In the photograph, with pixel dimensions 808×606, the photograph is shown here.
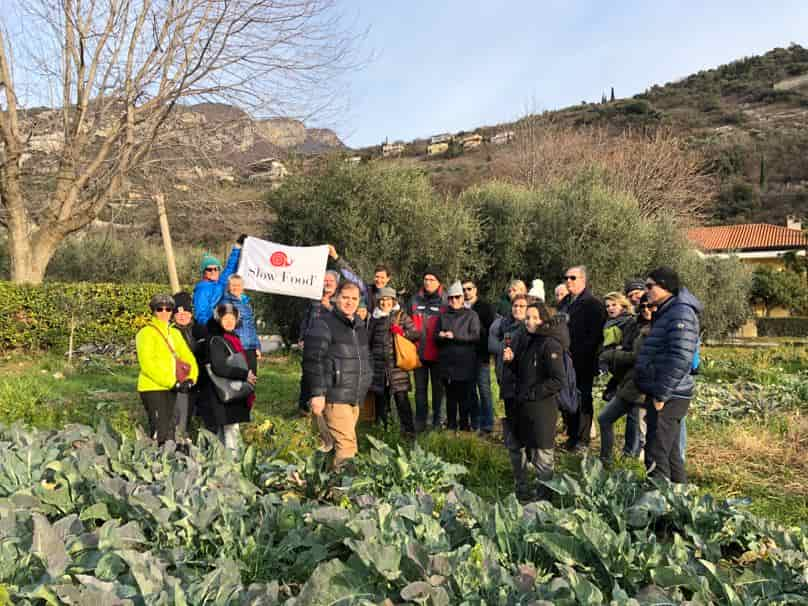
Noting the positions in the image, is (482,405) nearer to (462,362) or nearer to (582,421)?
(462,362)

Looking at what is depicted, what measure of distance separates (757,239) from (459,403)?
146ft

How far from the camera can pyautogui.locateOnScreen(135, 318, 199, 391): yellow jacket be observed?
17.3 feet

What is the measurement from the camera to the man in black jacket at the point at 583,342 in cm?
593

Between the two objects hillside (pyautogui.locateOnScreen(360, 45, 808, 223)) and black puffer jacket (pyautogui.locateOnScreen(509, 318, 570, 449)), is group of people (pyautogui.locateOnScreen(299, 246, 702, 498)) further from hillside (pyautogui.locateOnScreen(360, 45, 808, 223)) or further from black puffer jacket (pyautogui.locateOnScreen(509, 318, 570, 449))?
hillside (pyautogui.locateOnScreen(360, 45, 808, 223))

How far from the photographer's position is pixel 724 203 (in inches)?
2229

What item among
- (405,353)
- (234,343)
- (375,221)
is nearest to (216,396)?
(234,343)

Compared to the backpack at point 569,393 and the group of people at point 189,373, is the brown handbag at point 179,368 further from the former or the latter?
the backpack at point 569,393

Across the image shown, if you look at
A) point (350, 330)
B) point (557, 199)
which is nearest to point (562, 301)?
point (350, 330)

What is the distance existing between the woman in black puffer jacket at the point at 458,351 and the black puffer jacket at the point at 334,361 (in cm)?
168

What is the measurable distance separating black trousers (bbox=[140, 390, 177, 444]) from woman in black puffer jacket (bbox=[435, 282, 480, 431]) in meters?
2.73

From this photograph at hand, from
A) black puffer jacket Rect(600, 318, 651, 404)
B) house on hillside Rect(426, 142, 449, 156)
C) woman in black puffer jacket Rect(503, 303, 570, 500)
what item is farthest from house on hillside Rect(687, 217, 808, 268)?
woman in black puffer jacket Rect(503, 303, 570, 500)

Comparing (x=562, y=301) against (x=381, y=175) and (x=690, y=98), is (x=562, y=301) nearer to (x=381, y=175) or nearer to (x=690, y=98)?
(x=381, y=175)

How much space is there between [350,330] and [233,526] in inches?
88.8

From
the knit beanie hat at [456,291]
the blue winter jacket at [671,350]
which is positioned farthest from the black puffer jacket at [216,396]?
the blue winter jacket at [671,350]
